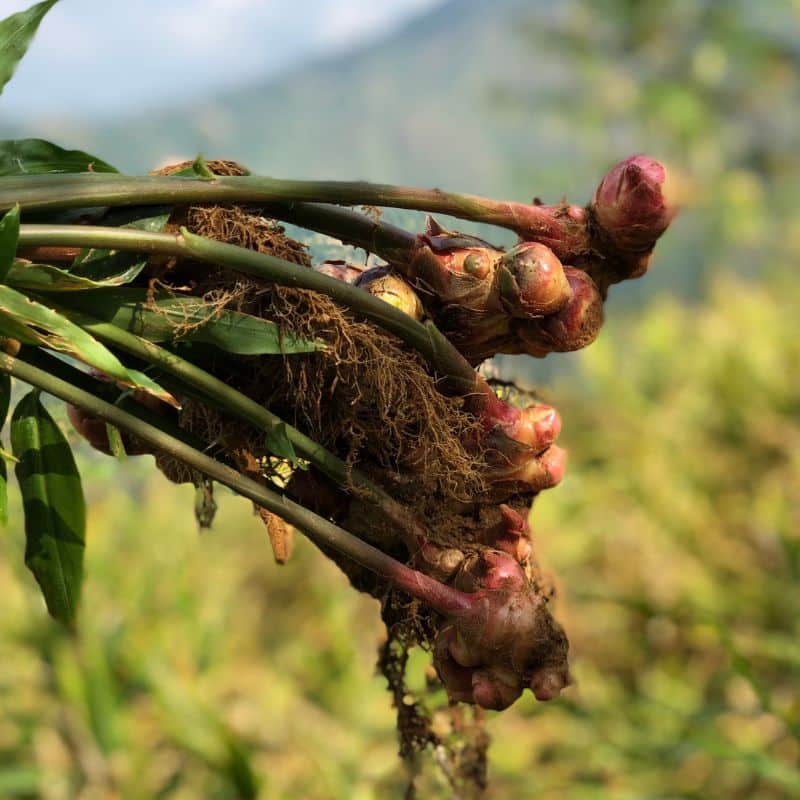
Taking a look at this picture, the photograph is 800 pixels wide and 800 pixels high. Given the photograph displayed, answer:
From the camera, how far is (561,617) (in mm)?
2498

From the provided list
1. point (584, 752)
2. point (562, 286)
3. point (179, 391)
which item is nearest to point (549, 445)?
point (562, 286)

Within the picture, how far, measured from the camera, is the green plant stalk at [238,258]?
0.48 meters

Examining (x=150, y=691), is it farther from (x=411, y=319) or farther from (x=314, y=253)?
(x=411, y=319)

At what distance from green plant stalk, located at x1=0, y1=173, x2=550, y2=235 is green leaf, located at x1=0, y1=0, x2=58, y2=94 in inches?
3.7

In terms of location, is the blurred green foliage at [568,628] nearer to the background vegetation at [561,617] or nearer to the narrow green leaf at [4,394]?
the background vegetation at [561,617]

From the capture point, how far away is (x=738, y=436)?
322cm

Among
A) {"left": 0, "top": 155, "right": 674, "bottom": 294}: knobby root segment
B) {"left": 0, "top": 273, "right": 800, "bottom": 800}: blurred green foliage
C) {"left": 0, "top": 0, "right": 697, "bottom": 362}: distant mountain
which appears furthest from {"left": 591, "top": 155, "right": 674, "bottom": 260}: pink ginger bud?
{"left": 0, "top": 0, "right": 697, "bottom": 362}: distant mountain

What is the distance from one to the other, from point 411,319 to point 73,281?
158 mm

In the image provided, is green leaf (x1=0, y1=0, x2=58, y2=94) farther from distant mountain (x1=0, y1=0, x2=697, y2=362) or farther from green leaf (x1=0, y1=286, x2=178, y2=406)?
distant mountain (x1=0, y1=0, x2=697, y2=362)

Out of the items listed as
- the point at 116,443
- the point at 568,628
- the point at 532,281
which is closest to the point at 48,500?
the point at 116,443

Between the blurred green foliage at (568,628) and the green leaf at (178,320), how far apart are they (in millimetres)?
460

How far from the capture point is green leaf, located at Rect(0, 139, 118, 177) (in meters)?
0.56

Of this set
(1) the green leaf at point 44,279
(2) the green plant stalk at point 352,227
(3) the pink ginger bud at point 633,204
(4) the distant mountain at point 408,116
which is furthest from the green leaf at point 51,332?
(4) the distant mountain at point 408,116

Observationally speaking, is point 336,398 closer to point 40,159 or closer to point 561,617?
point 40,159
